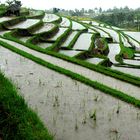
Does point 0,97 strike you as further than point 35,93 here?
No

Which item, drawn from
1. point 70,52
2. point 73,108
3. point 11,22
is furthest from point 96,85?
point 11,22

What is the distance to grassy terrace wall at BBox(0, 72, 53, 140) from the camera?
4.73m

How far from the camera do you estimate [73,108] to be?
24.5ft

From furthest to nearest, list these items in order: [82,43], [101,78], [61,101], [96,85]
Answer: [82,43] < [101,78] < [96,85] < [61,101]

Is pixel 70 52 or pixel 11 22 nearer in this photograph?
pixel 70 52

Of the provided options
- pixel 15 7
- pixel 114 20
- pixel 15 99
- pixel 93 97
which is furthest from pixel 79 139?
pixel 114 20

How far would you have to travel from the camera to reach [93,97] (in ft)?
27.3

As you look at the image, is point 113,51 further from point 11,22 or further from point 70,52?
point 11,22

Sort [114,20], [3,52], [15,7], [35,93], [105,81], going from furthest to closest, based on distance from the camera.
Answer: [114,20] < [15,7] < [3,52] < [105,81] < [35,93]

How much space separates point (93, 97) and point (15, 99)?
3279 mm

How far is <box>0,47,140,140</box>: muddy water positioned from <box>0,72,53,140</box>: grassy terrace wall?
3.43 feet

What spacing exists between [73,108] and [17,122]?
271 centimetres

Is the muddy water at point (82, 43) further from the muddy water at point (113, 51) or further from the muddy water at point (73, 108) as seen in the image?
the muddy water at point (73, 108)

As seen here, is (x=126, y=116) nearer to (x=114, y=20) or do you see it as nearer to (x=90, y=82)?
(x=90, y=82)
